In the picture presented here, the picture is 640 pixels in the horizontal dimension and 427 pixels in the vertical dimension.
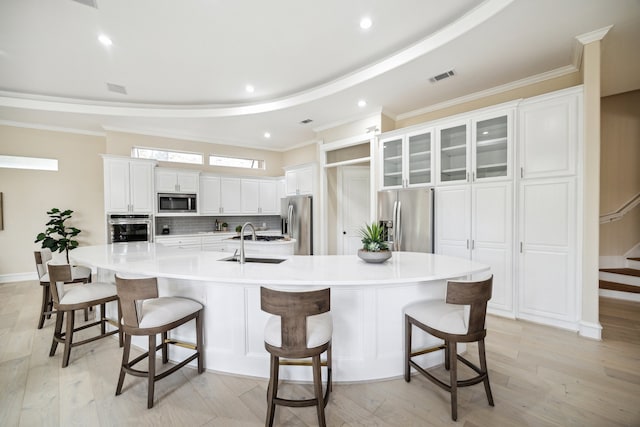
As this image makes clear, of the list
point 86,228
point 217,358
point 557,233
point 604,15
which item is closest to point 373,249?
point 217,358

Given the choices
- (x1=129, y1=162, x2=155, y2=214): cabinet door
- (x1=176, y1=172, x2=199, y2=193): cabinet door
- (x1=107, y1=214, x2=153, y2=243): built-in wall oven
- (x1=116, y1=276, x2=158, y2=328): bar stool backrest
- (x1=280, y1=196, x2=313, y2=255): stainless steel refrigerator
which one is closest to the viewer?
(x1=116, y1=276, x2=158, y2=328): bar stool backrest

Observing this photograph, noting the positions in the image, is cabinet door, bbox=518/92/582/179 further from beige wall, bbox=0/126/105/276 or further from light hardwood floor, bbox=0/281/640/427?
beige wall, bbox=0/126/105/276

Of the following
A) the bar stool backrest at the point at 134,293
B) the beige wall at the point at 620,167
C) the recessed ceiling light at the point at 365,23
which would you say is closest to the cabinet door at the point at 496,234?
the recessed ceiling light at the point at 365,23

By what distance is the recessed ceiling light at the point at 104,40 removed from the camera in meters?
2.91

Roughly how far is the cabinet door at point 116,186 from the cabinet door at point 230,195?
71.5 inches

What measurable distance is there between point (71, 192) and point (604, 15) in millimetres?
8404

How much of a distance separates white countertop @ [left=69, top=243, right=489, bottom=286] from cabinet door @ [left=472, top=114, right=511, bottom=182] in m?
1.62

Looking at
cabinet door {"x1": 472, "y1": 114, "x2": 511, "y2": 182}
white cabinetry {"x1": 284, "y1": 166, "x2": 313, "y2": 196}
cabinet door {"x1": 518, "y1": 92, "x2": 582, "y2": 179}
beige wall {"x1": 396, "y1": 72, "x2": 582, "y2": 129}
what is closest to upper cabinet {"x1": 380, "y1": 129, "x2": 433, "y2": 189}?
cabinet door {"x1": 472, "y1": 114, "x2": 511, "y2": 182}

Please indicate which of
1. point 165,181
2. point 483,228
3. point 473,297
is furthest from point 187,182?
point 473,297

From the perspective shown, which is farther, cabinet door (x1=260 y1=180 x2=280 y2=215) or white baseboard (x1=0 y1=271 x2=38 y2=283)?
cabinet door (x1=260 y1=180 x2=280 y2=215)

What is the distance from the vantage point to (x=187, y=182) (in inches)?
222

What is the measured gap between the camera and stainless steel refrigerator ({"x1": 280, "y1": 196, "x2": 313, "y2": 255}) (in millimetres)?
5727

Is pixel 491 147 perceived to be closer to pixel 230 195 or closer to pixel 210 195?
pixel 230 195

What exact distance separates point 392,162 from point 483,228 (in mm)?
1701
